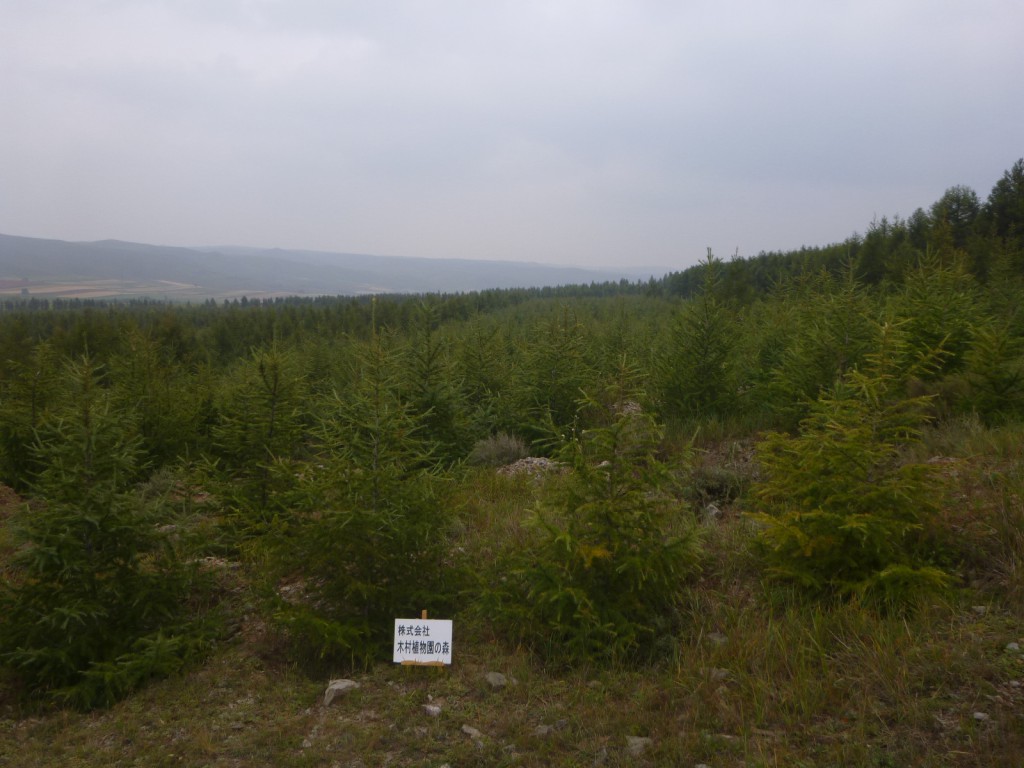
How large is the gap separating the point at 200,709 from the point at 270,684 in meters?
0.48

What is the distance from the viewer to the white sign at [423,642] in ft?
14.9

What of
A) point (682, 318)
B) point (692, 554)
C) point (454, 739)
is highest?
point (682, 318)

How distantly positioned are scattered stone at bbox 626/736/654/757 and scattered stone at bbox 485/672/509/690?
103 centimetres

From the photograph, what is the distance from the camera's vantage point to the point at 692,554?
482cm

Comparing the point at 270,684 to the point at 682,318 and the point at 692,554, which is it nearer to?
the point at 692,554

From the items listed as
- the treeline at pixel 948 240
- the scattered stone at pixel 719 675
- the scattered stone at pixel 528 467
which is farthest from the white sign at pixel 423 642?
the treeline at pixel 948 240

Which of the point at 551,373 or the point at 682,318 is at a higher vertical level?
the point at 682,318

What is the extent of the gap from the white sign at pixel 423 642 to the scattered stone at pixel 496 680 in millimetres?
350

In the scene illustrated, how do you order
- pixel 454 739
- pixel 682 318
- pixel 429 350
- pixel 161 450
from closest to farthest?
pixel 454 739, pixel 429 350, pixel 682 318, pixel 161 450

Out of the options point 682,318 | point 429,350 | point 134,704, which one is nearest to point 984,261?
point 682,318

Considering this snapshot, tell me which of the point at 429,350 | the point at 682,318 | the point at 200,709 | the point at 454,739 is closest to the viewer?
the point at 454,739

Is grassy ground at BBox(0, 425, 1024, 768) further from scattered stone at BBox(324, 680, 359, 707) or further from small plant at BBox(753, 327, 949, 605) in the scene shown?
small plant at BBox(753, 327, 949, 605)

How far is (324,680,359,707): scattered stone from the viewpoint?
13.9 feet

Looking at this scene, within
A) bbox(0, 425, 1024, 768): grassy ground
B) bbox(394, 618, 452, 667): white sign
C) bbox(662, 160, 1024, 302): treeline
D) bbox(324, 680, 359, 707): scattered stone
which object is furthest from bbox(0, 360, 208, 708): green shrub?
bbox(662, 160, 1024, 302): treeline
